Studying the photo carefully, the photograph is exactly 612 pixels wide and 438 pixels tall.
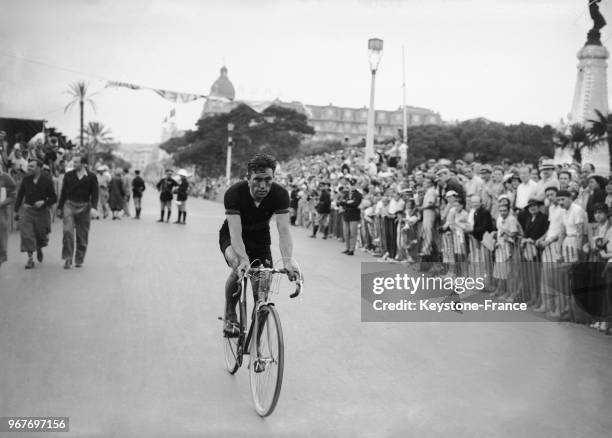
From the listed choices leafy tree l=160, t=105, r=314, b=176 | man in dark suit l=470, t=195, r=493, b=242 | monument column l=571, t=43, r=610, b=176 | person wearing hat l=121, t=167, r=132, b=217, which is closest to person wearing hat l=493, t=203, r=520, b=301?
man in dark suit l=470, t=195, r=493, b=242

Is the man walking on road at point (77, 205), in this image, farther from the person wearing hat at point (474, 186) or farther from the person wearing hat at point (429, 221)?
the person wearing hat at point (474, 186)

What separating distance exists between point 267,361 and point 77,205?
7826 mm

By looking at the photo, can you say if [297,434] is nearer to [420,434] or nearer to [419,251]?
[420,434]

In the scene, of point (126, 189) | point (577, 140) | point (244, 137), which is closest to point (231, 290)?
point (577, 140)

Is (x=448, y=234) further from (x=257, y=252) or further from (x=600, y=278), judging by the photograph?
(x=257, y=252)

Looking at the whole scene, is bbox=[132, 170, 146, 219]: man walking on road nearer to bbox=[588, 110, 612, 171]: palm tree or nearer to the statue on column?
bbox=[588, 110, 612, 171]: palm tree

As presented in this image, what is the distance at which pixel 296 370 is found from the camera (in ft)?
19.1

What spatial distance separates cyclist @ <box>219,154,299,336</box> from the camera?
5.04 metres

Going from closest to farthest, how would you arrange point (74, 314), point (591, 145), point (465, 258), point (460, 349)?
point (460, 349) → point (74, 314) → point (465, 258) → point (591, 145)

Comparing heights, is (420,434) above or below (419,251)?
below

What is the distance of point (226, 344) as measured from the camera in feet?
19.0

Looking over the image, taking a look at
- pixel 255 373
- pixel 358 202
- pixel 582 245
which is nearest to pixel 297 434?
pixel 255 373

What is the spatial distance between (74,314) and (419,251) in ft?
25.5

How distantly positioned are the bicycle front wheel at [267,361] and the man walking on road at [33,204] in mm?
7505
